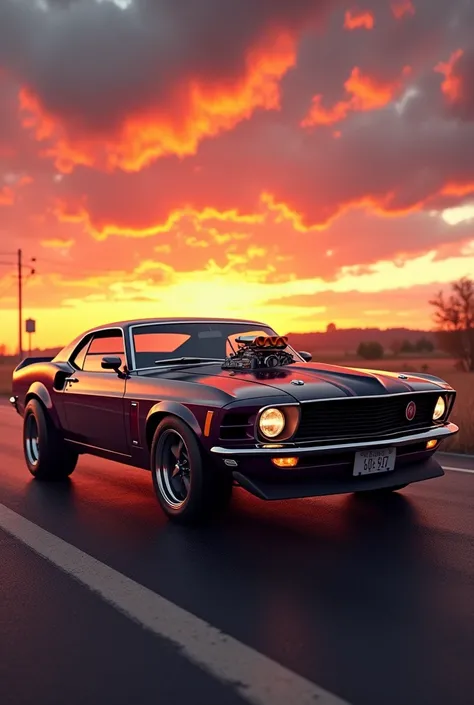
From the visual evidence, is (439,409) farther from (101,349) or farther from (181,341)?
(101,349)

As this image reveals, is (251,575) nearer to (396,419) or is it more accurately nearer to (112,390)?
(396,419)

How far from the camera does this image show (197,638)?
11.6 ft

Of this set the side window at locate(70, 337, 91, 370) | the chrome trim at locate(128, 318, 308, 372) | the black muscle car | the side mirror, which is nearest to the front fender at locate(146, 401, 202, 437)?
the black muscle car

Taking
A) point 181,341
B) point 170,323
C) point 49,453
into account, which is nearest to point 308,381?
point 181,341

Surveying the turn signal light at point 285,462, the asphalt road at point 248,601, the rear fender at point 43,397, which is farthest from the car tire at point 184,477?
the rear fender at point 43,397

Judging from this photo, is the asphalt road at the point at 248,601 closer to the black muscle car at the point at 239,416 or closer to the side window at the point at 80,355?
the black muscle car at the point at 239,416

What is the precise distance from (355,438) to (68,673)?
291cm

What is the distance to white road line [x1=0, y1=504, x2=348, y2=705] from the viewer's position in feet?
9.71

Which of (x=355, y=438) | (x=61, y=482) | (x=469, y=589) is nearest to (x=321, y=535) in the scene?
(x=355, y=438)

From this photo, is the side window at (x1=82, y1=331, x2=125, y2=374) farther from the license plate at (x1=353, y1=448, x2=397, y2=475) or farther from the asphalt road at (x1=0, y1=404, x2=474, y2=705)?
the license plate at (x1=353, y1=448, x2=397, y2=475)

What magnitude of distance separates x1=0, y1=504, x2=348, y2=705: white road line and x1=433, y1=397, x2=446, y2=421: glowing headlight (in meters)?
2.92

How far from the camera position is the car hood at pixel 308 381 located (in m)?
5.50

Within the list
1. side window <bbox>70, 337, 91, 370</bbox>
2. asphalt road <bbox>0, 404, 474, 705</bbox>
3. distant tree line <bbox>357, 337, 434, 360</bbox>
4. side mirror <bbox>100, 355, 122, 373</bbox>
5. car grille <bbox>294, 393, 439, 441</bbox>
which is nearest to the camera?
asphalt road <bbox>0, 404, 474, 705</bbox>

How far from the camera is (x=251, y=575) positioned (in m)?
4.56
